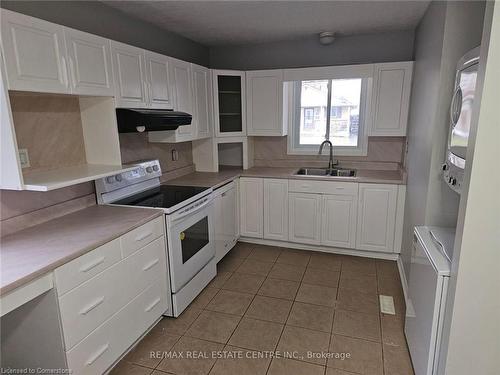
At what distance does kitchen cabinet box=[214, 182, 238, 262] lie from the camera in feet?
10.0

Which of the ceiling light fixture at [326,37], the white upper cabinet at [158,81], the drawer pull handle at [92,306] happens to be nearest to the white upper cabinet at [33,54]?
the white upper cabinet at [158,81]

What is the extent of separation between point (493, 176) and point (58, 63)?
2157mm

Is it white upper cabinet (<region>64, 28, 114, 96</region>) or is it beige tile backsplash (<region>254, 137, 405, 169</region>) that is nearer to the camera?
white upper cabinet (<region>64, 28, 114, 96</region>)

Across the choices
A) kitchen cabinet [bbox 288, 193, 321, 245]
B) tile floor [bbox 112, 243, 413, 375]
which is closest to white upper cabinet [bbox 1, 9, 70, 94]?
tile floor [bbox 112, 243, 413, 375]

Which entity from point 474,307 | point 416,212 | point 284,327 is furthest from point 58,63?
point 416,212

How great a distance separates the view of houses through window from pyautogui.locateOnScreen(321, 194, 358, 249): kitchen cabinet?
0.85 meters

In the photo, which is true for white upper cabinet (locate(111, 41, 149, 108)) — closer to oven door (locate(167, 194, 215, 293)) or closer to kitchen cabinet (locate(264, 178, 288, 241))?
oven door (locate(167, 194, 215, 293))

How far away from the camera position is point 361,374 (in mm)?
1851

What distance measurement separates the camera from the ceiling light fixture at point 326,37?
3.24 m

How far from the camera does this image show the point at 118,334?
1860 millimetres

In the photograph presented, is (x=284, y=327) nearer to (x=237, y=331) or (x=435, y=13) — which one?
(x=237, y=331)

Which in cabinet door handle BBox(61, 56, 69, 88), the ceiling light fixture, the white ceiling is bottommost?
cabinet door handle BBox(61, 56, 69, 88)

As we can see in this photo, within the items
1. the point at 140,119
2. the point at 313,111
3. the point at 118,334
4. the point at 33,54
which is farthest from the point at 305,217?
the point at 33,54

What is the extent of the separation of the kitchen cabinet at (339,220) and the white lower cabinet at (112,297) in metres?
1.78
